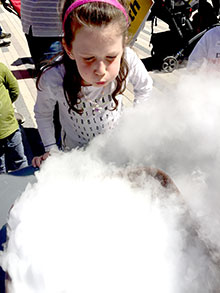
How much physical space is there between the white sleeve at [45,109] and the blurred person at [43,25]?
468 mm

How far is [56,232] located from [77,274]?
0.08 m

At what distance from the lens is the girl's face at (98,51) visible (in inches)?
27.0

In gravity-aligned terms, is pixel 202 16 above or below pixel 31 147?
above

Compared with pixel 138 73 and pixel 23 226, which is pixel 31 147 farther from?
pixel 23 226

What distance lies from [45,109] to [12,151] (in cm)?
69

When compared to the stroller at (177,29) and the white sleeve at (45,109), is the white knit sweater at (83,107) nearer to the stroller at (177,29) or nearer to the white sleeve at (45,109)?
the white sleeve at (45,109)

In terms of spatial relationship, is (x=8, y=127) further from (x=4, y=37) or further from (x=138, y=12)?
(x=4, y=37)

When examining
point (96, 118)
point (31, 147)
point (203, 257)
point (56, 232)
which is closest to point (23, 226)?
point (56, 232)

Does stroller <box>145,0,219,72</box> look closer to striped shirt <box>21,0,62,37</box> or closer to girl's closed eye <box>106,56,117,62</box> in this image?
striped shirt <box>21,0,62,37</box>

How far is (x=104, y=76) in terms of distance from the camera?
75 centimetres

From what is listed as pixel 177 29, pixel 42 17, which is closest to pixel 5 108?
pixel 42 17

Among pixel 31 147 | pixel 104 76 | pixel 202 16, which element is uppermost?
pixel 104 76

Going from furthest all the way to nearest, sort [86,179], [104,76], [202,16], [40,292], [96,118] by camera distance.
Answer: [202,16], [96,118], [104,76], [86,179], [40,292]

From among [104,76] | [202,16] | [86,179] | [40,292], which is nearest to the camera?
[40,292]
